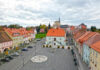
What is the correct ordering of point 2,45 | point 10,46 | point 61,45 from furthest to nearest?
point 61,45
point 10,46
point 2,45

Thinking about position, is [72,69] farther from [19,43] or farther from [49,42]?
[19,43]

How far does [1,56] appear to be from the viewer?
116ft

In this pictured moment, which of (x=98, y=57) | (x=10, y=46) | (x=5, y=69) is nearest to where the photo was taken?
(x=98, y=57)

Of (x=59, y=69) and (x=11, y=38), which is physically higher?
(x=11, y=38)

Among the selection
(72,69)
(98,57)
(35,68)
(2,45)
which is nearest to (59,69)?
(72,69)

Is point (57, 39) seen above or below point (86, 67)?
above

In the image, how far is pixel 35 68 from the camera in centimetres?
2598

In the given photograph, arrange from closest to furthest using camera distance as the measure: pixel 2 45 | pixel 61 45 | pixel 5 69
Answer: pixel 5 69 → pixel 2 45 → pixel 61 45

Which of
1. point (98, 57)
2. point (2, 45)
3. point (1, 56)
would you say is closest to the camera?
point (98, 57)

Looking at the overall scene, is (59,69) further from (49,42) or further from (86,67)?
(49,42)

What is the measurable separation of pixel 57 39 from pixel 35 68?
104 feet

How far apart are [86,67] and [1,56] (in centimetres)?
3225

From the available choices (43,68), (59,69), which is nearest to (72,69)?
(59,69)

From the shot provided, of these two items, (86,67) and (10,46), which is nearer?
(86,67)
